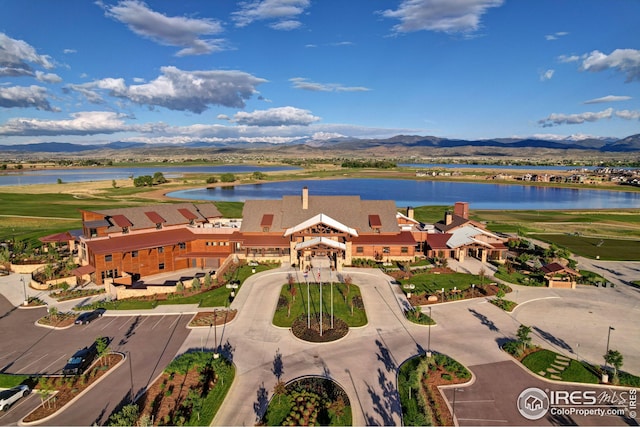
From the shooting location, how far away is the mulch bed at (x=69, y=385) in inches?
876

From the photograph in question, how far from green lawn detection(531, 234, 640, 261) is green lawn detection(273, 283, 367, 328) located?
42.2m

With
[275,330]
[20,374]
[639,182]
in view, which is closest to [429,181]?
[639,182]

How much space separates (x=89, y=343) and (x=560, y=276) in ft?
166

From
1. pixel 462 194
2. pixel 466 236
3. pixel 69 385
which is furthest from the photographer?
pixel 462 194

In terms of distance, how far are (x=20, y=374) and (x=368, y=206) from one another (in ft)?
152

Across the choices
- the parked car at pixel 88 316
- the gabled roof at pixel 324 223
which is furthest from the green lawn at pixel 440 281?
the parked car at pixel 88 316

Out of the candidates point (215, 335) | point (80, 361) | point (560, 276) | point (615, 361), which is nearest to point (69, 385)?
point (80, 361)

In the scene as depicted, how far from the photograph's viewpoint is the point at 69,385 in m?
24.8

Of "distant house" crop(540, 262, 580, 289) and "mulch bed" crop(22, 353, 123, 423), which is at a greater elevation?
"distant house" crop(540, 262, 580, 289)

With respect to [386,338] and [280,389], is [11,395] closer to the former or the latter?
[280,389]

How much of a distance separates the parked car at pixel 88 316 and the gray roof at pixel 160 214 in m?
16.3

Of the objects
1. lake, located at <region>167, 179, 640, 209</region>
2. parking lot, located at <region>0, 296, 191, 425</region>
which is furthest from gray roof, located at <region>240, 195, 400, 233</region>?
lake, located at <region>167, 179, 640, 209</region>

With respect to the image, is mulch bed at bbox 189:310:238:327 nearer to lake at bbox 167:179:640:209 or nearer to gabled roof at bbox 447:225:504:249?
gabled roof at bbox 447:225:504:249

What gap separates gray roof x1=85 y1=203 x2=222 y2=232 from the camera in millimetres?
51116
